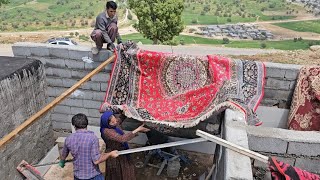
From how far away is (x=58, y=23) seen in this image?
46344mm

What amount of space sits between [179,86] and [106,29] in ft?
5.00

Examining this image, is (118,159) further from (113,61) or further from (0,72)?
(0,72)

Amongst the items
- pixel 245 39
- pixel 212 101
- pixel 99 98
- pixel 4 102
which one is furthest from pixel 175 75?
pixel 245 39

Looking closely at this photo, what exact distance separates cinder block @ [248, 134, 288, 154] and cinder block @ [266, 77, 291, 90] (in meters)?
1.71

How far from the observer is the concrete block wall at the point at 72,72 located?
5.43 m

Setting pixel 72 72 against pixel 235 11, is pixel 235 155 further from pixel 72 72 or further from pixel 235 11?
pixel 235 11

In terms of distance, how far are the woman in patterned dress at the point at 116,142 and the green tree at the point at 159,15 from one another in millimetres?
16285

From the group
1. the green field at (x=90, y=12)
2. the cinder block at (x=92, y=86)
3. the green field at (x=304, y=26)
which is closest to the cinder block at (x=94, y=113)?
the cinder block at (x=92, y=86)

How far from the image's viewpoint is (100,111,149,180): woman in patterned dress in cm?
409

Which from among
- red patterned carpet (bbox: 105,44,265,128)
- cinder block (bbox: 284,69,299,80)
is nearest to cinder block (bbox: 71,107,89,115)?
red patterned carpet (bbox: 105,44,265,128)

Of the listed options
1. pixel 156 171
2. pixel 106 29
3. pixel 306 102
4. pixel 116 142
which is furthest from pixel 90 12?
pixel 306 102

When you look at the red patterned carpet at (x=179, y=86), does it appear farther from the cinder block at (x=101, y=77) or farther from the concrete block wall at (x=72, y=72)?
the concrete block wall at (x=72, y=72)

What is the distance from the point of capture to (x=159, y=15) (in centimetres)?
1995

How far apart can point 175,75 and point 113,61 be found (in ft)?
3.41
